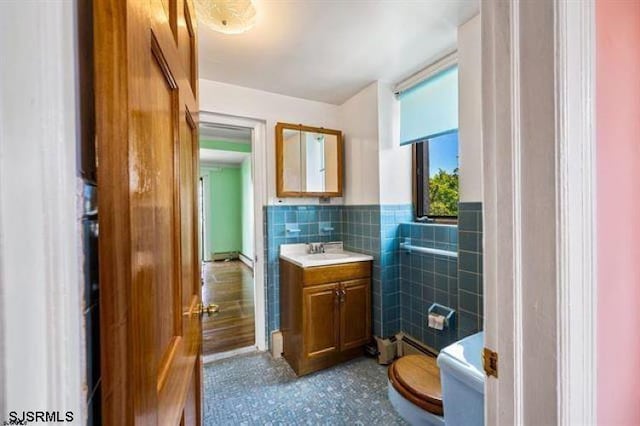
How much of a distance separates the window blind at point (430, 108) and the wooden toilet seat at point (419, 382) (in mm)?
1450

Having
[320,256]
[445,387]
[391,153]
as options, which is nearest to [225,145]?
[320,256]

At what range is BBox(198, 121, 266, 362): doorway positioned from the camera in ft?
8.24

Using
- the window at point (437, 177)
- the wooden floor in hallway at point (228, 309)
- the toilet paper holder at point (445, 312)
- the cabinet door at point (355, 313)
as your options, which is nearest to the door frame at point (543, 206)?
the toilet paper holder at point (445, 312)

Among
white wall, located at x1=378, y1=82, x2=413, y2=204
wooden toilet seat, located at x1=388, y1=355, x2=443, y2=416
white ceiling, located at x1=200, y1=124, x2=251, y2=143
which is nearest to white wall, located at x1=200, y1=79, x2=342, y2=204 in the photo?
white wall, located at x1=378, y1=82, x2=413, y2=204

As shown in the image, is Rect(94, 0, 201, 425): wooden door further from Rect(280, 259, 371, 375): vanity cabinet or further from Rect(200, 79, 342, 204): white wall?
Rect(200, 79, 342, 204): white wall

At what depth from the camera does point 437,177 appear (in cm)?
220

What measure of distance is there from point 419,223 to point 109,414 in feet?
7.10

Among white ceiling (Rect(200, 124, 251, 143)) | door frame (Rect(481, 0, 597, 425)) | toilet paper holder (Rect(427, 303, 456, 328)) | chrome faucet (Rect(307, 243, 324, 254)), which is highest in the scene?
white ceiling (Rect(200, 124, 251, 143))

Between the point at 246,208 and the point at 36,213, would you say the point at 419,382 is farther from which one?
the point at 246,208

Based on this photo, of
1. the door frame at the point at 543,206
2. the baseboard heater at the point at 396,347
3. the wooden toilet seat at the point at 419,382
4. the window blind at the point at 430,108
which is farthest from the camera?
the baseboard heater at the point at 396,347

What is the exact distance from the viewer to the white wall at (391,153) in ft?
7.34

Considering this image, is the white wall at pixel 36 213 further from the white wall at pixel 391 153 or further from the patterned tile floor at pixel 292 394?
the white wall at pixel 391 153

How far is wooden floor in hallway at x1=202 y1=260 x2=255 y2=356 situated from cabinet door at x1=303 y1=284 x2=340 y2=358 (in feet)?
2.66

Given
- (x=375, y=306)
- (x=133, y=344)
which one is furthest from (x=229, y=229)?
(x=133, y=344)
